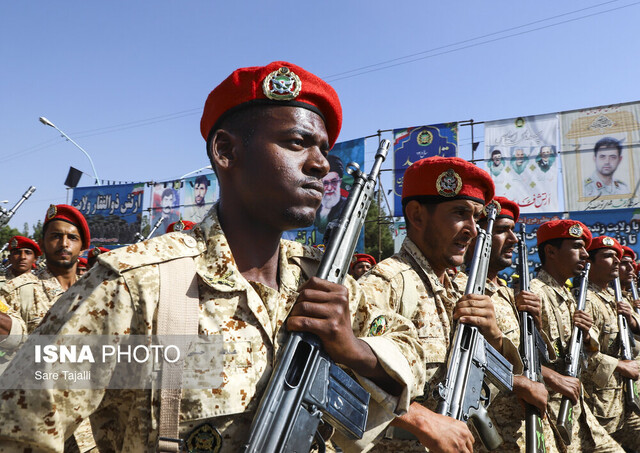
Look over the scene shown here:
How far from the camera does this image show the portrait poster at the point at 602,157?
15.1 metres

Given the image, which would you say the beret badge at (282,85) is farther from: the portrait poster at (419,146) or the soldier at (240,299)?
the portrait poster at (419,146)

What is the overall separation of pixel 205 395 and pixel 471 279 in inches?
85.3

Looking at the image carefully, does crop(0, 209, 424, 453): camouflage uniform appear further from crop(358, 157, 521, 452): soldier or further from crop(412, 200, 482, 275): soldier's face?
crop(412, 200, 482, 275): soldier's face

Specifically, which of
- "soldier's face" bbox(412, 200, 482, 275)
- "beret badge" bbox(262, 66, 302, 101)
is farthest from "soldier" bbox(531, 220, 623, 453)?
"beret badge" bbox(262, 66, 302, 101)

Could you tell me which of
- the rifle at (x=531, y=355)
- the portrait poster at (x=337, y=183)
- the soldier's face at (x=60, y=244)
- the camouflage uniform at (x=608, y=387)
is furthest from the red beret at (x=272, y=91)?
the portrait poster at (x=337, y=183)

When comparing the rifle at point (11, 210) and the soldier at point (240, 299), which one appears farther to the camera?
the rifle at point (11, 210)

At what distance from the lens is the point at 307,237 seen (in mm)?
17781

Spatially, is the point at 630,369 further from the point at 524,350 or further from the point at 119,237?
the point at 119,237

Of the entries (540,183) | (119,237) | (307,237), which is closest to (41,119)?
(119,237)

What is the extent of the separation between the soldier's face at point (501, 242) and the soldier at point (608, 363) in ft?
6.99

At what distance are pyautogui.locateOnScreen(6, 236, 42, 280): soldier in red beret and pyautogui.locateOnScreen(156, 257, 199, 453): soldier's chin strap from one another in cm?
846

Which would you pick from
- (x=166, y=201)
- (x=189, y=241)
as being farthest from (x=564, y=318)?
(x=166, y=201)

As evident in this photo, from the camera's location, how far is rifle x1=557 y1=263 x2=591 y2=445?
440cm

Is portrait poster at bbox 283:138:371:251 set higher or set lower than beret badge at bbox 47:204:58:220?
higher
